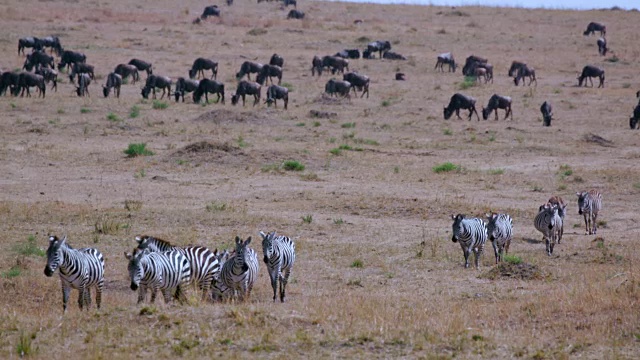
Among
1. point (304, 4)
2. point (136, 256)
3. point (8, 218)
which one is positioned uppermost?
point (304, 4)

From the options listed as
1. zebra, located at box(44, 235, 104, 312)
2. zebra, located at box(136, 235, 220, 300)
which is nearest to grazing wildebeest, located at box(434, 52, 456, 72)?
zebra, located at box(136, 235, 220, 300)

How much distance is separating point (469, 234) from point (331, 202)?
5560 mm

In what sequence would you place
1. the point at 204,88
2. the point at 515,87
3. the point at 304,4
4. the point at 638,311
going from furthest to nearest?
1. the point at 304,4
2. the point at 515,87
3. the point at 204,88
4. the point at 638,311

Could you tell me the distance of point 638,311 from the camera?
35.1ft

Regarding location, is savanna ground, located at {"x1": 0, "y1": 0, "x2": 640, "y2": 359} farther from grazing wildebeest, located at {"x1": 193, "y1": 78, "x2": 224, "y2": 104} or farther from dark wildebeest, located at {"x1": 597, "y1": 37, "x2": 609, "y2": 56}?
dark wildebeest, located at {"x1": 597, "y1": 37, "x2": 609, "y2": 56}

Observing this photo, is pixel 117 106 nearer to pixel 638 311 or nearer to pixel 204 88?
pixel 204 88

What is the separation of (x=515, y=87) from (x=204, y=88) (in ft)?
45.8

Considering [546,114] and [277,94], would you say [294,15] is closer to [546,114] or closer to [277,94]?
[277,94]

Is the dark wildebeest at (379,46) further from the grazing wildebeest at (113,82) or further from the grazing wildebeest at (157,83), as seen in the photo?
the grazing wildebeest at (113,82)

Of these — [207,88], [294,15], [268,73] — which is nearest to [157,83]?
[207,88]

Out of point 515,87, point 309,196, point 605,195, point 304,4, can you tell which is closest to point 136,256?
point 309,196

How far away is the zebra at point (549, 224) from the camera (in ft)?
54.6

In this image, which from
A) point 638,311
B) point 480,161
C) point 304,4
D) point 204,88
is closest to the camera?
point 638,311

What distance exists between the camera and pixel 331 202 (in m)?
20.5
